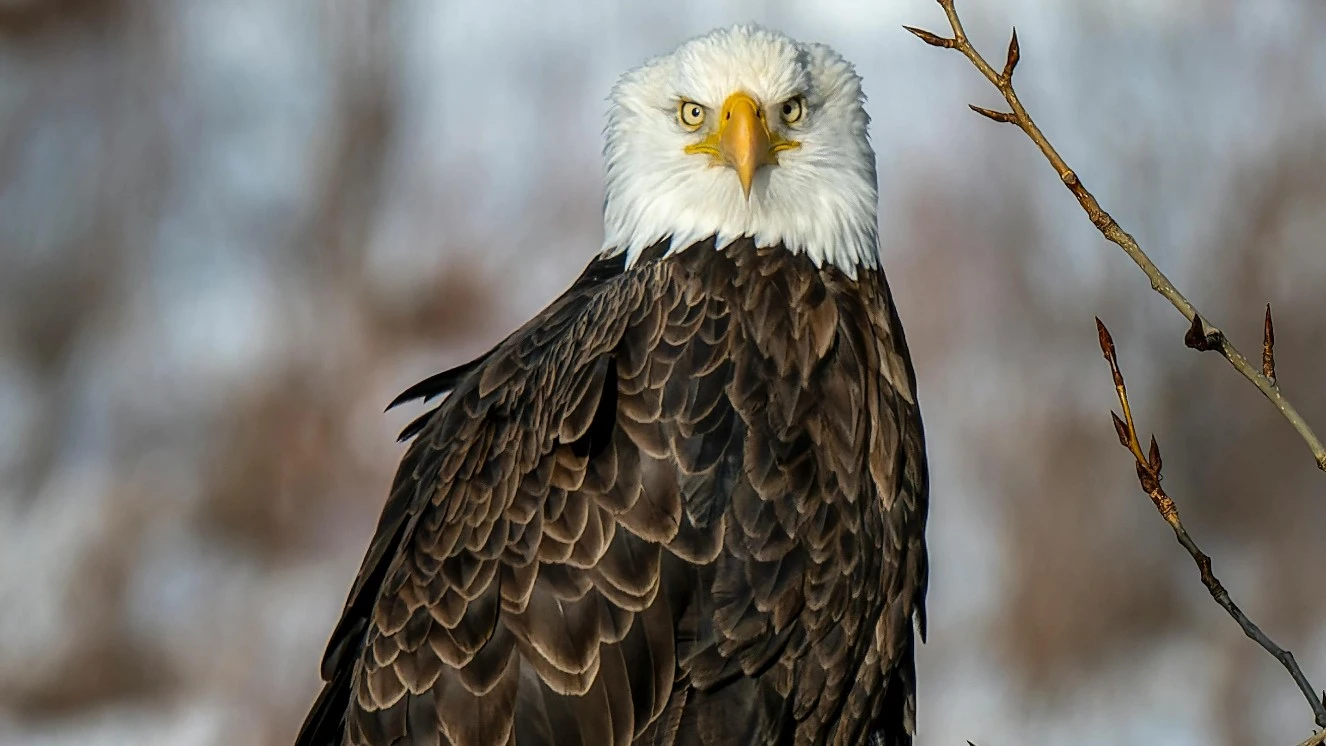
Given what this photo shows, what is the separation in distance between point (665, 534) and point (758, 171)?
2.66ft

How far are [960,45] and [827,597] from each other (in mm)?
1108

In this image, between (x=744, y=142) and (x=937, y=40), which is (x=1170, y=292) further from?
(x=744, y=142)

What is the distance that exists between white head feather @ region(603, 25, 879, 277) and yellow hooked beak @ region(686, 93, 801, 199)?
25mm

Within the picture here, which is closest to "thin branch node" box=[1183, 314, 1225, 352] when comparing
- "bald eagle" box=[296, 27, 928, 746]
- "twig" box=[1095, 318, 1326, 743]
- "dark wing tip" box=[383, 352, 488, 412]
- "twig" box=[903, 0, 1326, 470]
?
"twig" box=[903, 0, 1326, 470]

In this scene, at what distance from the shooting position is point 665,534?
2768 millimetres

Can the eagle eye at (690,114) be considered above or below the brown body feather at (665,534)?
above

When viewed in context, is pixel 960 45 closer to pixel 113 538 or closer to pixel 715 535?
pixel 715 535

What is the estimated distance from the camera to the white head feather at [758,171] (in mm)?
3062

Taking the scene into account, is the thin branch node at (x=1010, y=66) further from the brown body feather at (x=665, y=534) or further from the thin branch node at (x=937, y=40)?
the brown body feather at (x=665, y=534)

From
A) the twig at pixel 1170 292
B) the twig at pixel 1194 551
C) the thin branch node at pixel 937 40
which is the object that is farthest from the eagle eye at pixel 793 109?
the twig at pixel 1194 551

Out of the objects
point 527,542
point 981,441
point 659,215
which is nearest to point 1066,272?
point 981,441

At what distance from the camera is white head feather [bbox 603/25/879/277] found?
3062mm

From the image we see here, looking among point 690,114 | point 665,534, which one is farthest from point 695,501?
point 690,114

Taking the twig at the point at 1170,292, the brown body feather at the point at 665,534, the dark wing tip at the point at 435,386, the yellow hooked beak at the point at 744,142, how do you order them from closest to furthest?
the twig at the point at 1170,292, the brown body feather at the point at 665,534, the yellow hooked beak at the point at 744,142, the dark wing tip at the point at 435,386
